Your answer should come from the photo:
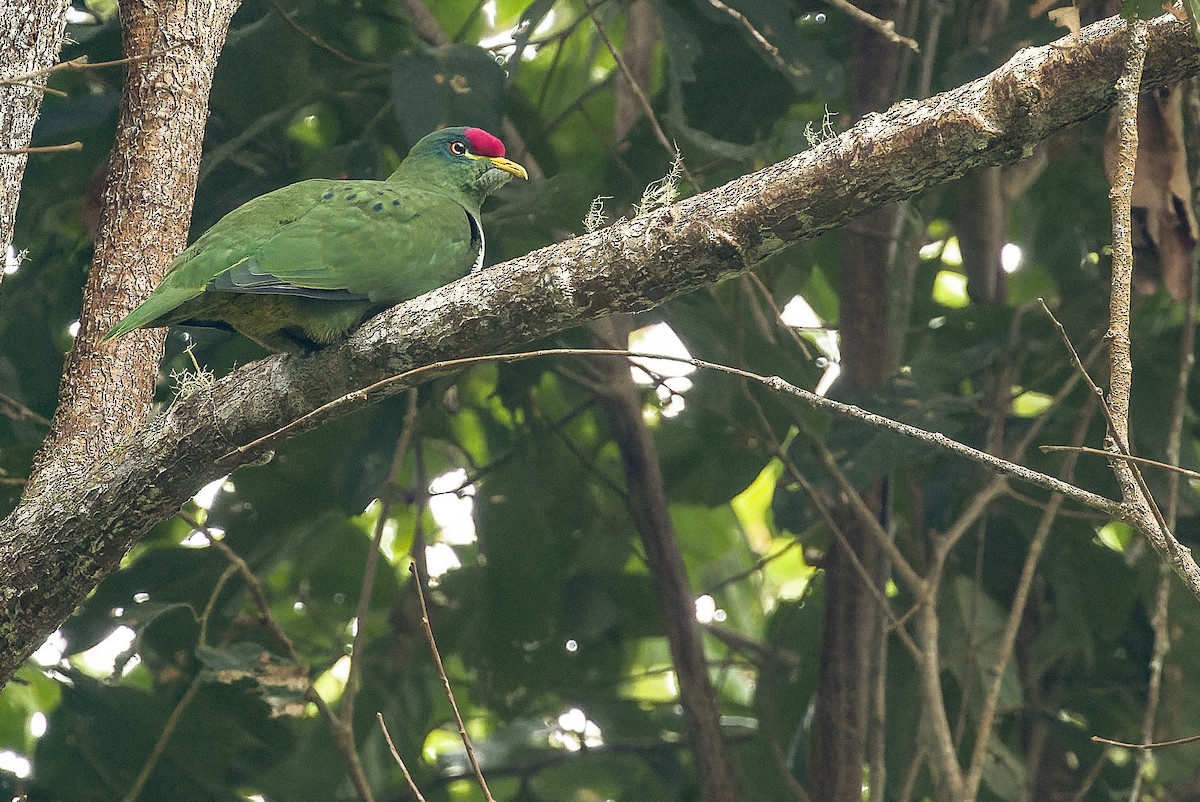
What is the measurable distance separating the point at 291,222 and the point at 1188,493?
117 inches

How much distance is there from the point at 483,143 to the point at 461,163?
0.09 m

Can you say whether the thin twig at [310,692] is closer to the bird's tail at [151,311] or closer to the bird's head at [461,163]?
the bird's tail at [151,311]

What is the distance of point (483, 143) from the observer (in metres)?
3.87

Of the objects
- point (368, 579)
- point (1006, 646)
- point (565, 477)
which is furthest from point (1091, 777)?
point (368, 579)

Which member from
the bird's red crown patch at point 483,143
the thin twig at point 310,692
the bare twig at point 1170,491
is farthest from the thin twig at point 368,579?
the bare twig at point 1170,491

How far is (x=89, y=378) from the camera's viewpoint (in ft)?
9.43

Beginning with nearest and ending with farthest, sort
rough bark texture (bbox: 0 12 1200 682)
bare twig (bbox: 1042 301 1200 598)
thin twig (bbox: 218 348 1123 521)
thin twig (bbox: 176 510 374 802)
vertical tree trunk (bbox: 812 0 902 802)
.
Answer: bare twig (bbox: 1042 301 1200 598) < thin twig (bbox: 218 348 1123 521) < rough bark texture (bbox: 0 12 1200 682) < thin twig (bbox: 176 510 374 802) < vertical tree trunk (bbox: 812 0 902 802)

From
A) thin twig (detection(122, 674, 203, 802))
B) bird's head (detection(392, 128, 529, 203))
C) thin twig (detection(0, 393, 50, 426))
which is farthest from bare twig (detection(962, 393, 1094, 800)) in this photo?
thin twig (detection(0, 393, 50, 426))

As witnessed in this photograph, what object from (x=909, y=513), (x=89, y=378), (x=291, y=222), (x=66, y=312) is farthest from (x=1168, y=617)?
(x=66, y=312)

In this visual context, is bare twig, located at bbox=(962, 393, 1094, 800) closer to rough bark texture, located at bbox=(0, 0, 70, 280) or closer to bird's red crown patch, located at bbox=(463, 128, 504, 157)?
bird's red crown patch, located at bbox=(463, 128, 504, 157)

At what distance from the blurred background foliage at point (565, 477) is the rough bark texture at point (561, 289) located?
926mm

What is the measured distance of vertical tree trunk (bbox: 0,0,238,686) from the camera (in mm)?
2812

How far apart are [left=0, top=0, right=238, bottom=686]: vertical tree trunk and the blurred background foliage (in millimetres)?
704

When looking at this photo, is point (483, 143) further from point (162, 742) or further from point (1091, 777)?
point (1091, 777)
